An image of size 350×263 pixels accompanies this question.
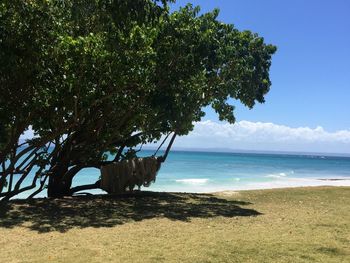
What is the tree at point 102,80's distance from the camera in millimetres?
13258

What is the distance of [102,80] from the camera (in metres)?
14.9

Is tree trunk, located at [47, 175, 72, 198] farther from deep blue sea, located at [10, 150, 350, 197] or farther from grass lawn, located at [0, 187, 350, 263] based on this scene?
deep blue sea, located at [10, 150, 350, 197]

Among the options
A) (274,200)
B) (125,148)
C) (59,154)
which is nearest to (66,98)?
(59,154)

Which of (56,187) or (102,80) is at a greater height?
(102,80)

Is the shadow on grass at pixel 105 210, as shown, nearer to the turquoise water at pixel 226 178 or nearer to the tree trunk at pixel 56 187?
the tree trunk at pixel 56 187

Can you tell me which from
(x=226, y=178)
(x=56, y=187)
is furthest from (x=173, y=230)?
(x=226, y=178)

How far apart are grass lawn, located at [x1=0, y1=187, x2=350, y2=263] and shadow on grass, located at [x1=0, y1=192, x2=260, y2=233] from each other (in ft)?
0.09

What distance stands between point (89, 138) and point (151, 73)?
411 cm

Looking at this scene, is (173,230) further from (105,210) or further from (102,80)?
(102,80)

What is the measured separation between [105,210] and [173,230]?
14.1 ft

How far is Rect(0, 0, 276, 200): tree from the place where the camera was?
13.3 metres

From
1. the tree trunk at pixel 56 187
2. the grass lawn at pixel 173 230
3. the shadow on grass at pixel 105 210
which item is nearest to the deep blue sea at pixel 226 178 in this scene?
the tree trunk at pixel 56 187

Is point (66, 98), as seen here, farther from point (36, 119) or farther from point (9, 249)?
point (9, 249)

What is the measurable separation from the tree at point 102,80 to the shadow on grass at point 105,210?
1934 mm
